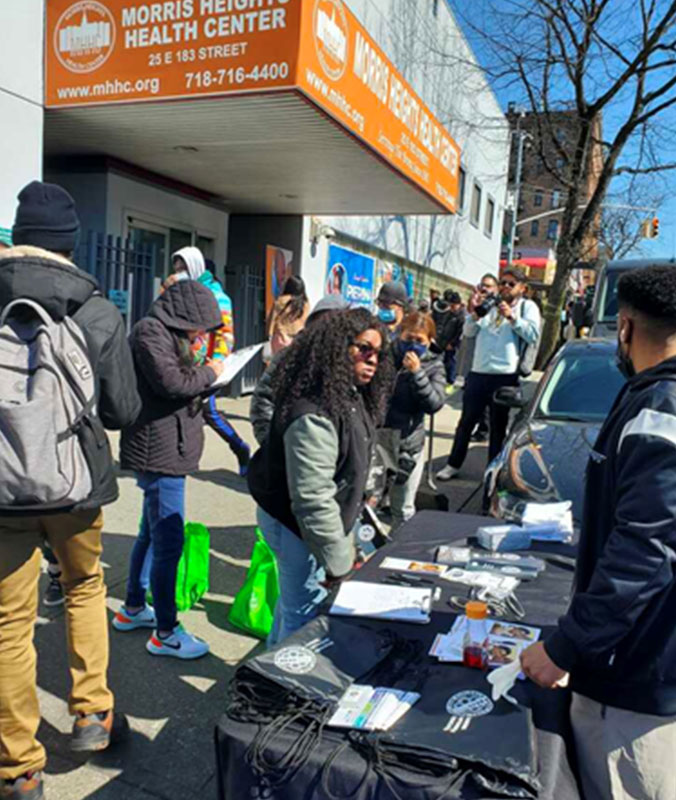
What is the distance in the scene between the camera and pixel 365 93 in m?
6.73

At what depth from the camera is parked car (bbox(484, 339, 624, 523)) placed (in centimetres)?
370

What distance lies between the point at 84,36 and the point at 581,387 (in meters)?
Answer: 5.35

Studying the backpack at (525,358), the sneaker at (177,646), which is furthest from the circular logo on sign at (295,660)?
the backpack at (525,358)

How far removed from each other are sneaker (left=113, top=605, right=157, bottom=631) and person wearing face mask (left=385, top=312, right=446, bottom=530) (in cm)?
181

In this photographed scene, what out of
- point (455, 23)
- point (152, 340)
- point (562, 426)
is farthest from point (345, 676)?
point (455, 23)

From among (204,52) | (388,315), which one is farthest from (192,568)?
(204,52)

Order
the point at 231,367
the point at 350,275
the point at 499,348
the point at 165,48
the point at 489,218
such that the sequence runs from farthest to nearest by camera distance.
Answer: the point at 489,218, the point at 350,275, the point at 499,348, the point at 165,48, the point at 231,367

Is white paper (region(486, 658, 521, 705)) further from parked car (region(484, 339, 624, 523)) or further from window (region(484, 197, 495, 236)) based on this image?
window (region(484, 197, 495, 236))

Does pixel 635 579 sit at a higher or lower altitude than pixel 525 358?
lower

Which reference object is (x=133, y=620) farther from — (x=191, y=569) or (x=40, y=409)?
(x=40, y=409)

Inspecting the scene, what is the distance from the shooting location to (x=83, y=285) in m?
2.19

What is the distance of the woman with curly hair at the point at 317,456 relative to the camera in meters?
2.26

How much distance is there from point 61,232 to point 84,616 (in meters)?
1.36

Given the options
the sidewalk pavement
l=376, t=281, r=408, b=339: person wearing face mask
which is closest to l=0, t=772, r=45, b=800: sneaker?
the sidewalk pavement
